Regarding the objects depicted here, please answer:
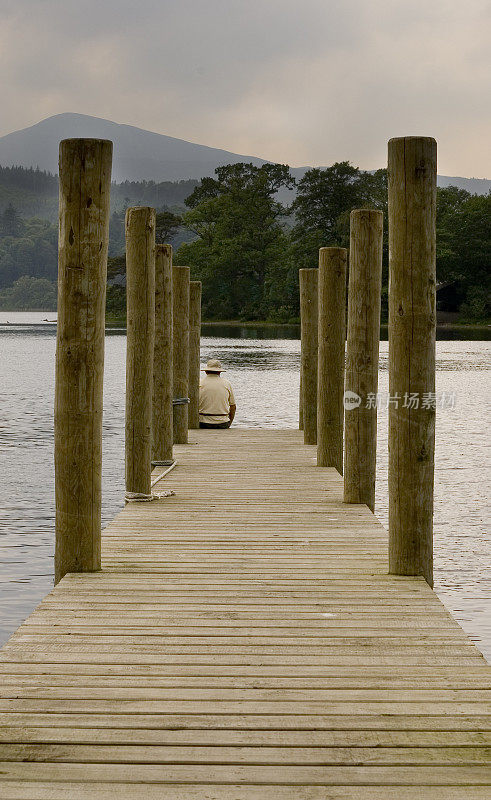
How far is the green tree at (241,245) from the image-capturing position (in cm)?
9588

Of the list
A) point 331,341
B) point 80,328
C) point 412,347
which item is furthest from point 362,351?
point 80,328

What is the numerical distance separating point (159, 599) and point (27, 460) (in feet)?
46.9

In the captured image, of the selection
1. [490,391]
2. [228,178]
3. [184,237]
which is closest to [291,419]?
[490,391]

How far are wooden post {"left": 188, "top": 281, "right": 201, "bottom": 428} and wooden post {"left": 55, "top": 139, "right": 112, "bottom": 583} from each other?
29.1 ft

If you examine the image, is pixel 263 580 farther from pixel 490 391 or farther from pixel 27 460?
pixel 490 391

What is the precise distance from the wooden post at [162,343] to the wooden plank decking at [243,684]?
379cm

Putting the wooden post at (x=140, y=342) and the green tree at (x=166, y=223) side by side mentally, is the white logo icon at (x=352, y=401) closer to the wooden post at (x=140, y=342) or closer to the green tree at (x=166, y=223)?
the wooden post at (x=140, y=342)

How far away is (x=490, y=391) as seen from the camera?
1414 inches

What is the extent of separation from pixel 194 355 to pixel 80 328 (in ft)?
29.9

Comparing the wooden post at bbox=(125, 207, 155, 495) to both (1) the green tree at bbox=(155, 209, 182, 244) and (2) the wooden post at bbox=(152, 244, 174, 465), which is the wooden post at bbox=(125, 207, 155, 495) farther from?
(1) the green tree at bbox=(155, 209, 182, 244)

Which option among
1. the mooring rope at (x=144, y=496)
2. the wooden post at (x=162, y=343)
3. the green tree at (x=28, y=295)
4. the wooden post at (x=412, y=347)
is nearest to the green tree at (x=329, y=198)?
the wooden post at (x=162, y=343)

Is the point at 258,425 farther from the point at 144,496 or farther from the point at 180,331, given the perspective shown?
the point at 144,496

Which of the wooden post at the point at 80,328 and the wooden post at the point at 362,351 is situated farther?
the wooden post at the point at 362,351

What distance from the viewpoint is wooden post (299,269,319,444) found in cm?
1305
